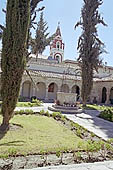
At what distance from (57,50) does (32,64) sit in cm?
2003

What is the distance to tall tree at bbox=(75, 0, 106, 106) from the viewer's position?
1916cm

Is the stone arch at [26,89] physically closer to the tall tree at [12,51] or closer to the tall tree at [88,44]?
the tall tree at [88,44]

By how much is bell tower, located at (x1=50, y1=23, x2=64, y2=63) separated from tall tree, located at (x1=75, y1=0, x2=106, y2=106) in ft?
91.0

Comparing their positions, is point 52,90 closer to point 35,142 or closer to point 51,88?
point 51,88

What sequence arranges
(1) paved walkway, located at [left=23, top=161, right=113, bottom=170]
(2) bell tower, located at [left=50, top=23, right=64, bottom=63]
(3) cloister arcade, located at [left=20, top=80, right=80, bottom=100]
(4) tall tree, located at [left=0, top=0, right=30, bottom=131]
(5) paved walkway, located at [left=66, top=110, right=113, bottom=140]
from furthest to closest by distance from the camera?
(2) bell tower, located at [left=50, top=23, right=64, bottom=63], (3) cloister arcade, located at [left=20, top=80, right=80, bottom=100], (5) paved walkway, located at [left=66, top=110, right=113, bottom=140], (4) tall tree, located at [left=0, top=0, right=30, bottom=131], (1) paved walkway, located at [left=23, top=161, right=113, bottom=170]

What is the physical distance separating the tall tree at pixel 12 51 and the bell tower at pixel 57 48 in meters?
39.7

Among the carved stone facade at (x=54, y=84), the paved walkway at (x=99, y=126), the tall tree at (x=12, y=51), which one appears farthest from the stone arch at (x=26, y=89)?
the tall tree at (x=12, y=51)

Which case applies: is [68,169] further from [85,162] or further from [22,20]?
[22,20]

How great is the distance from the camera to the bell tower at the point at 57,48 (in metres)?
47.7

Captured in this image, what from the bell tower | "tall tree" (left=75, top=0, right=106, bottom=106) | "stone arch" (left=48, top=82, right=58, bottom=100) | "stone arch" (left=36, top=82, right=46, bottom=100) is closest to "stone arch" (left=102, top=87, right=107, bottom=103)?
"stone arch" (left=48, top=82, right=58, bottom=100)

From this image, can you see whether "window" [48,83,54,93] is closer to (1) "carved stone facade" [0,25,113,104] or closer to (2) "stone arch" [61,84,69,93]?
(1) "carved stone facade" [0,25,113,104]

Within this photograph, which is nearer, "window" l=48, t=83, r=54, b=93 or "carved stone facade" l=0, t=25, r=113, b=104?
"carved stone facade" l=0, t=25, r=113, b=104

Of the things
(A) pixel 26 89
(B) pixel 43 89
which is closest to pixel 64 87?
(B) pixel 43 89

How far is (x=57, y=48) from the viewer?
4812 centimetres
